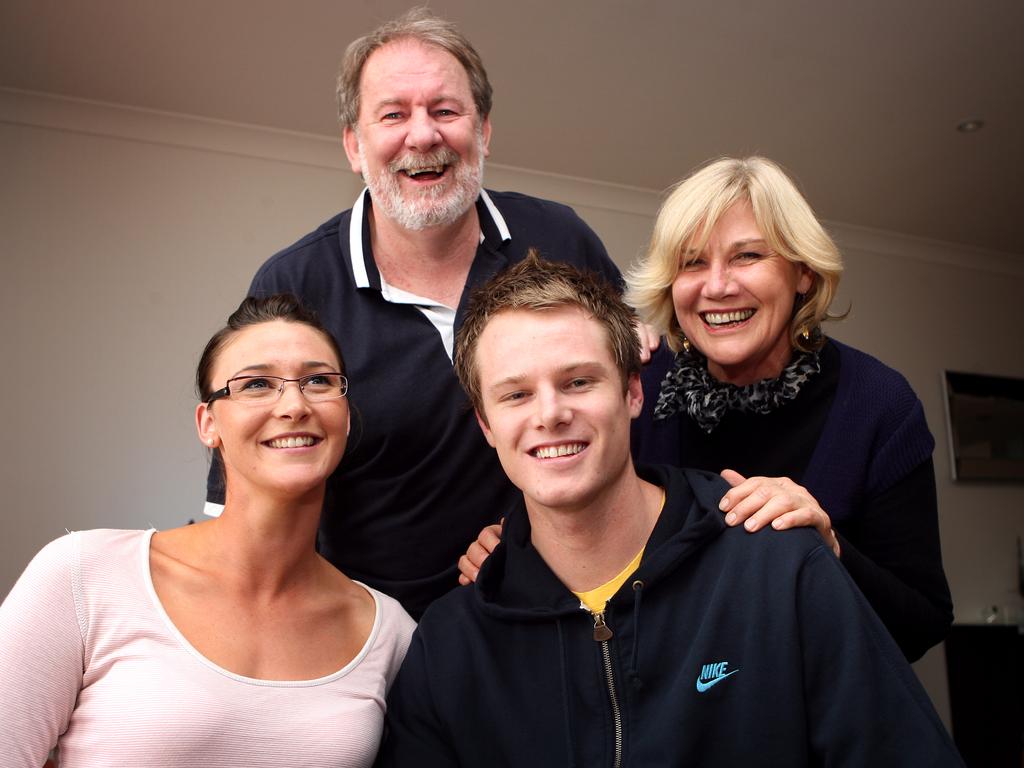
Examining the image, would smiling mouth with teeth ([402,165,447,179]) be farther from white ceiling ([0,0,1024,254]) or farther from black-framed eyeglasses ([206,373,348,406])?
white ceiling ([0,0,1024,254])

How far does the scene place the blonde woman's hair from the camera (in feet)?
6.18

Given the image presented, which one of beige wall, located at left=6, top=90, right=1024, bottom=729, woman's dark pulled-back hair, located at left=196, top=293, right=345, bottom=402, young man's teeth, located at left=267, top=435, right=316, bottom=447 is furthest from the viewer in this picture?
beige wall, located at left=6, top=90, right=1024, bottom=729

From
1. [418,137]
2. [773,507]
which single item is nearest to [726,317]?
[773,507]

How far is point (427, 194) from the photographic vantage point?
7.02 ft

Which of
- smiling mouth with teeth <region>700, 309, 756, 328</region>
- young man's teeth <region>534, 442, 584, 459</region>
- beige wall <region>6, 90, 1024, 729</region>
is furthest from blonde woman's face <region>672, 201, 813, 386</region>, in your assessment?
beige wall <region>6, 90, 1024, 729</region>

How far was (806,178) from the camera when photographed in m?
5.82

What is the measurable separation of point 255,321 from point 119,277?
329 centimetres

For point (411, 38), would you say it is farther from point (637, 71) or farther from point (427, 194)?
point (637, 71)

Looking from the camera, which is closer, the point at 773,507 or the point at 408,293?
the point at 773,507

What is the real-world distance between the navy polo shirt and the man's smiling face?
0.18 m

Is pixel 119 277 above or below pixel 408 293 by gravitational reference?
above

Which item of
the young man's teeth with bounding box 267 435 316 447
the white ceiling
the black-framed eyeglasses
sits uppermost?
the white ceiling

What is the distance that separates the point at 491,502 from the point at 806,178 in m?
4.42

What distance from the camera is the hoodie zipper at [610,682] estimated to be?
1.46 meters
